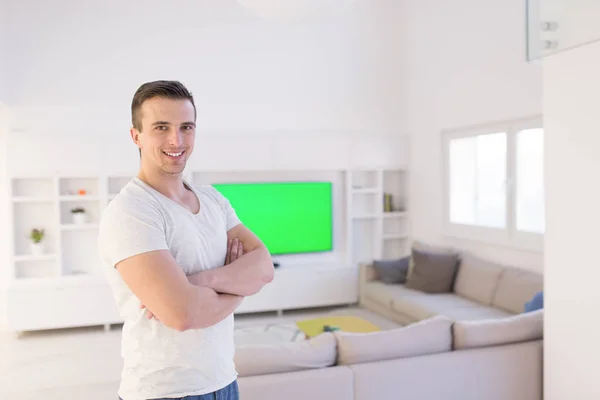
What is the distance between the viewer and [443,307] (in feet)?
17.1

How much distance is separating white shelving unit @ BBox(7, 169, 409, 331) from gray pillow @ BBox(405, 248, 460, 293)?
107cm

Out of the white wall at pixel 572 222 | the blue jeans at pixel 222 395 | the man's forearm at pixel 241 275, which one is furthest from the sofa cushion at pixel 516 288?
the blue jeans at pixel 222 395

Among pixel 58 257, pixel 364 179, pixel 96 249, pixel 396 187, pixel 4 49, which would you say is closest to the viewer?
pixel 4 49

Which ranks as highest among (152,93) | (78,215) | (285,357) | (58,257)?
(152,93)

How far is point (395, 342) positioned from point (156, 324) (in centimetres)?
174

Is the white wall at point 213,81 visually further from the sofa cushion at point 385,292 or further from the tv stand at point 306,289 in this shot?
the sofa cushion at point 385,292

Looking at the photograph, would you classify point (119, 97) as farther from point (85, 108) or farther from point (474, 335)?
point (474, 335)

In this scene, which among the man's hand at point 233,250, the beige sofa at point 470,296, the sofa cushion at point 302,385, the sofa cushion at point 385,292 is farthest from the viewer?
the sofa cushion at point 385,292

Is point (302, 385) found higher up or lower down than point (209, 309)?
lower down

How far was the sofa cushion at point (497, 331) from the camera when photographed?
10.0 feet

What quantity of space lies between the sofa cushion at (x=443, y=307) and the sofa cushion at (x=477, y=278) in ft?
0.26

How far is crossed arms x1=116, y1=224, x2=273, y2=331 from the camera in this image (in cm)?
139

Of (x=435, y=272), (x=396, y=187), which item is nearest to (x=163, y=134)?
(x=435, y=272)

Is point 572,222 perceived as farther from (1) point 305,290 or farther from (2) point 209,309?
(1) point 305,290
